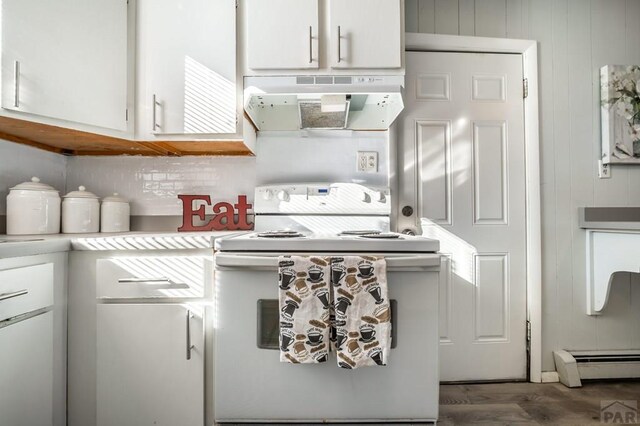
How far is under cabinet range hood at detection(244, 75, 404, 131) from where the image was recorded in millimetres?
1538

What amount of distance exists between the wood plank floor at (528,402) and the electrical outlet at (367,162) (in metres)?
1.26

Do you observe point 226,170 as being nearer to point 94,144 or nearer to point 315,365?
point 94,144

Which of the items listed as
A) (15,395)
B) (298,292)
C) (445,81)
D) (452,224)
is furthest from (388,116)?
(15,395)

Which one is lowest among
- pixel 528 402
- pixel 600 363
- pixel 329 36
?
pixel 528 402

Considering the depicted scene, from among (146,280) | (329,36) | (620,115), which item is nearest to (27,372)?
(146,280)

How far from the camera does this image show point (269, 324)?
1216mm

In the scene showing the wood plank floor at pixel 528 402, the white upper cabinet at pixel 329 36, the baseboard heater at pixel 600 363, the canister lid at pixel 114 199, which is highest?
the white upper cabinet at pixel 329 36

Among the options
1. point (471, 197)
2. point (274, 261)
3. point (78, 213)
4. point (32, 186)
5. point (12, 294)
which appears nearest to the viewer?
point (12, 294)

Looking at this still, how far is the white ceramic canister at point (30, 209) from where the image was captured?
1476 millimetres

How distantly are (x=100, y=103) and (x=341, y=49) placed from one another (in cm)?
108

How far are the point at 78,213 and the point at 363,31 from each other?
5.15ft

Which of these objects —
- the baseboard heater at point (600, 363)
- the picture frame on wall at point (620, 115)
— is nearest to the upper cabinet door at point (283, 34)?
the picture frame on wall at point (620, 115)

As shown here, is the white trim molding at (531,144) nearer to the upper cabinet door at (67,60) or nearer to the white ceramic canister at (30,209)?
the upper cabinet door at (67,60)

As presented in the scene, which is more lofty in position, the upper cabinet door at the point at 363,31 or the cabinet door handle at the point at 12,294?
the upper cabinet door at the point at 363,31
